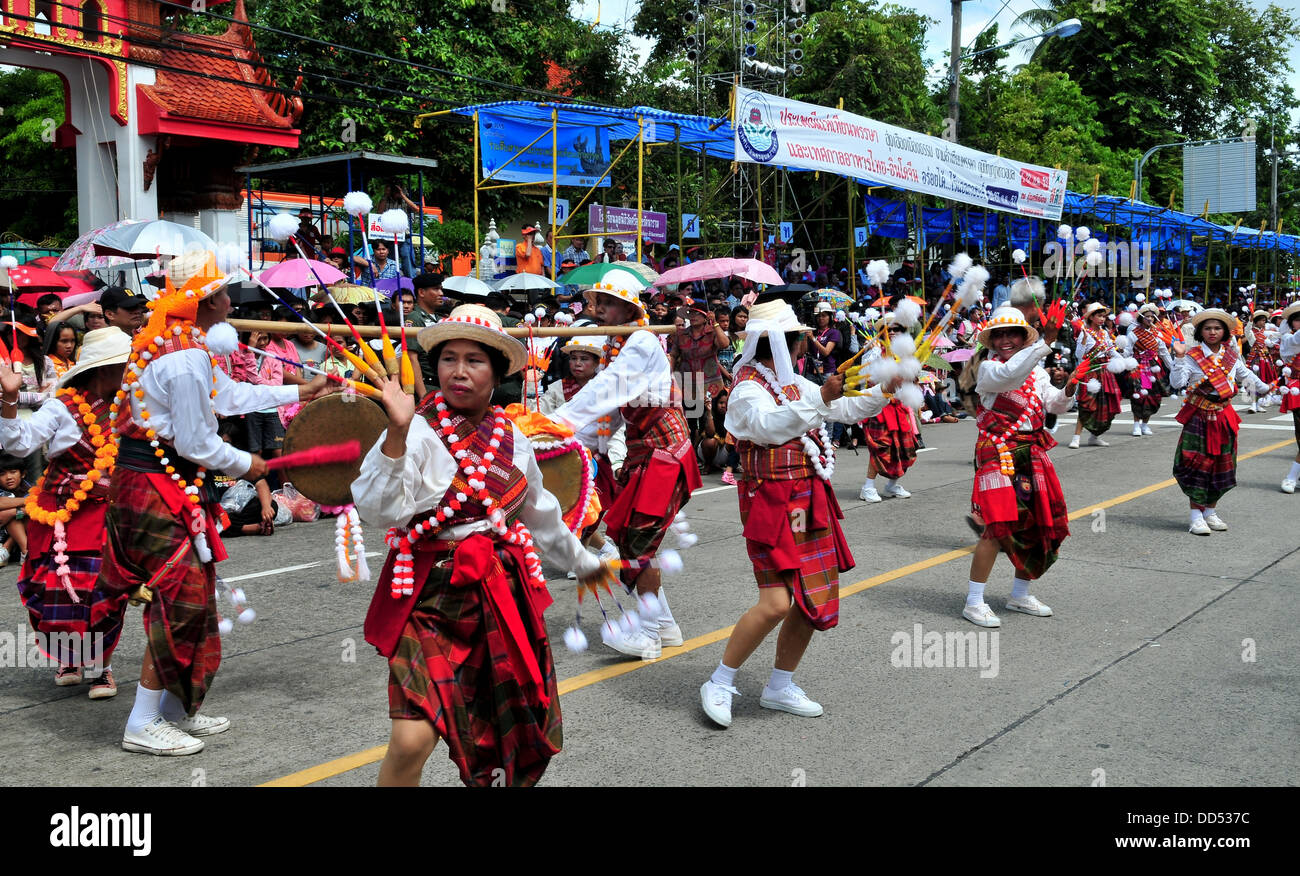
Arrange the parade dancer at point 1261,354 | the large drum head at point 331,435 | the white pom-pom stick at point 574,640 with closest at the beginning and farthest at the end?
the large drum head at point 331,435 < the white pom-pom stick at point 574,640 < the parade dancer at point 1261,354

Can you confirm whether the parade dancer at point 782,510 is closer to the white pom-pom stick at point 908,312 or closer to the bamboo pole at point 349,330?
the bamboo pole at point 349,330

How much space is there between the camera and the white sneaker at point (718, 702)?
505 cm

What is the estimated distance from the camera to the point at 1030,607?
6.90 metres

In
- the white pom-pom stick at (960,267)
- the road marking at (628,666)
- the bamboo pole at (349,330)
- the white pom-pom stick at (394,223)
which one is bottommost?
the road marking at (628,666)

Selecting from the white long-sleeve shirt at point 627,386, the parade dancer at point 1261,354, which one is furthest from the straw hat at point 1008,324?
the parade dancer at point 1261,354

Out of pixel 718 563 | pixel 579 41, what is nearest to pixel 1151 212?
pixel 579 41

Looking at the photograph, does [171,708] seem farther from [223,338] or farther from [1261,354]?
[1261,354]

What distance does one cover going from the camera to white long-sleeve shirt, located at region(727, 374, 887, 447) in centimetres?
473

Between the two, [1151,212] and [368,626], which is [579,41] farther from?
[368,626]

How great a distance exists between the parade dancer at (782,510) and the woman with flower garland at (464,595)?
1570 mm

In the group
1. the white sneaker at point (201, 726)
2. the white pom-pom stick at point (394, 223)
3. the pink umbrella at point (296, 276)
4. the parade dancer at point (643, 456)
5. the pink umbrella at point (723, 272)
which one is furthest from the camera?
the pink umbrella at point (723, 272)

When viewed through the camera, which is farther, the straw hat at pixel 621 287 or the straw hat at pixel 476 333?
the straw hat at pixel 621 287

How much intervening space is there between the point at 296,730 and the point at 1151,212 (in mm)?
28218

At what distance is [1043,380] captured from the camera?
23.0 ft
